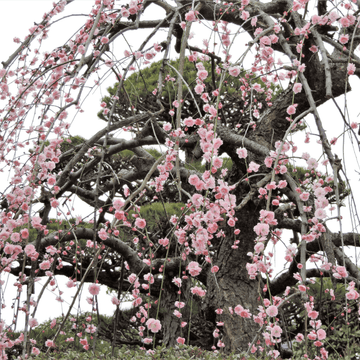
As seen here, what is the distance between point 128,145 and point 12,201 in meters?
1.11

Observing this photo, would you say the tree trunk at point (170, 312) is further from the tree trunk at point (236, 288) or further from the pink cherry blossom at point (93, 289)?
the pink cherry blossom at point (93, 289)

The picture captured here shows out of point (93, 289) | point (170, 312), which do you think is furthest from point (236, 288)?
point (93, 289)

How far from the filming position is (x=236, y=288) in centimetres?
329

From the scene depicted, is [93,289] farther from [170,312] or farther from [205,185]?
[170,312]

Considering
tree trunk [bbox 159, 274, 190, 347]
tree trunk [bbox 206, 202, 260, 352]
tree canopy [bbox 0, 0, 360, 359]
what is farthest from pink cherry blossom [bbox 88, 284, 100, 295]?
tree trunk [bbox 159, 274, 190, 347]

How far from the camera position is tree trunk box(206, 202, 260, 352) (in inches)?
124

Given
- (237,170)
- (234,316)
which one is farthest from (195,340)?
(237,170)

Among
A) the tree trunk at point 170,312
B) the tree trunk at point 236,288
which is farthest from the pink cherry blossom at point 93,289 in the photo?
the tree trunk at point 170,312

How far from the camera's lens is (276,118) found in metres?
3.50

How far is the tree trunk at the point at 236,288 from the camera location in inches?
124

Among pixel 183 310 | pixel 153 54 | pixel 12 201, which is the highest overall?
pixel 153 54

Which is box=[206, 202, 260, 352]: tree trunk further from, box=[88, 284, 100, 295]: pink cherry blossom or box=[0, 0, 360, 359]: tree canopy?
box=[88, 284, 100, 295]: pink cherry blossom

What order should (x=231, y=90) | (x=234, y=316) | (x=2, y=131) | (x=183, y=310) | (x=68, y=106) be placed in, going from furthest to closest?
(x=231, y=90) < (x=183, y=310) < (x=234, y=316) < (x=2, y=131) < (x=68, y=106)

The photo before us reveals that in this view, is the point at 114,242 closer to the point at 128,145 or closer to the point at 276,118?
the point at 128,145
